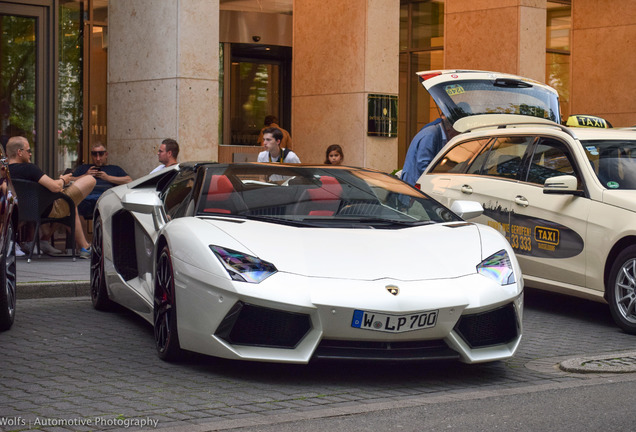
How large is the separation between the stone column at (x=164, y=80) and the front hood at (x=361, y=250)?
7737 mm

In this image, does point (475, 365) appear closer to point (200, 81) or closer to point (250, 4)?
point (200, 81)

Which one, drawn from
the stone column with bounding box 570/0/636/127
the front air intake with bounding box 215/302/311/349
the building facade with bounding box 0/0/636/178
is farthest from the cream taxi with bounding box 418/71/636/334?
the stone column with bounding box 570/0/636/127

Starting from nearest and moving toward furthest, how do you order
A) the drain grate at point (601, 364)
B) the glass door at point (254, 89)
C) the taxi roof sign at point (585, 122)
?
the drain grate at point (601, 364) < the taxi roof sign at point (585, 122) < the glass door at point (254, 89)

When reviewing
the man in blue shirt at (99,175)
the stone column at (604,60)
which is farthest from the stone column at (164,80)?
the stone column at (604,60)

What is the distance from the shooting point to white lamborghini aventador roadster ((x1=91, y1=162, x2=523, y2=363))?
5871 mm

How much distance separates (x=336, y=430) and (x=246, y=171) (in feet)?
9.27

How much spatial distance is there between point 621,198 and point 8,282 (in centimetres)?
486

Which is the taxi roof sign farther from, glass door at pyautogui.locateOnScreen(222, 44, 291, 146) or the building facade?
glass door at pyautogui.locateOnScreen(222, 44, 291, 146)

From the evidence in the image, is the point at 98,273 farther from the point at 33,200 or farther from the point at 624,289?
the point at 624,289

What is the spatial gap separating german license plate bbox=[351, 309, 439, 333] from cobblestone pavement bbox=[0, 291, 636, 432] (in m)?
0.27

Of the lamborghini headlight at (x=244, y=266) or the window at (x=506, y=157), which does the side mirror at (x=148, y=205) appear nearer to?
the lamborghini headlight at (x=244, y=266)

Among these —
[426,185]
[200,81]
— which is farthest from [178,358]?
[200,81]

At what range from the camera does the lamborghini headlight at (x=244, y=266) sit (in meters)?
5.92

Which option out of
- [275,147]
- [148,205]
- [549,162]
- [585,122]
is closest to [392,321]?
[148,205]
